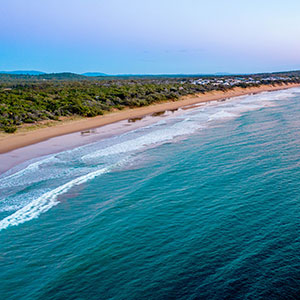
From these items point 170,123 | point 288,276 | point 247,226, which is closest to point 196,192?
point 247,226

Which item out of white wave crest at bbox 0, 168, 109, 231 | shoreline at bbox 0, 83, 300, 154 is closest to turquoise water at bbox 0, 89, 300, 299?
white wave crest at bbox 0, 168, 109, 231

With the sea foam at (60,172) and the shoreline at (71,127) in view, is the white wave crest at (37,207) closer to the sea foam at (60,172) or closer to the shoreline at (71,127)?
the sea foam at (60,172)

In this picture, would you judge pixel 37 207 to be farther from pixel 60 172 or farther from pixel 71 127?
pixel 71 127

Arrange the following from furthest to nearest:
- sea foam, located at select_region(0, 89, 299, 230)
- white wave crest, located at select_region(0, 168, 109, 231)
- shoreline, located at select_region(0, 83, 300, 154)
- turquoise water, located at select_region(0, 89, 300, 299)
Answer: shoreline, located at select_region(0, 83, 300, 154)
sea foam, located at select_region(0, 89, 299, 230)
white wave crest, located at select_region(0, 168, 109, 231)
turquoise water, located at select_region(0, 89, 300, 299)

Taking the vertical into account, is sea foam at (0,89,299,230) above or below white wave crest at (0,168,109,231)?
above

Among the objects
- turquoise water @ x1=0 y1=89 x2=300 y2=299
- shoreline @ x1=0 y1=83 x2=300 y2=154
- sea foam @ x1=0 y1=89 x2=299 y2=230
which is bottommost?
turquoise water @ x1=0 y1=89 x2=300 y2=299

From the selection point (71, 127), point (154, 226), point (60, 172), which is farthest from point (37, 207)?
point (71, 127)

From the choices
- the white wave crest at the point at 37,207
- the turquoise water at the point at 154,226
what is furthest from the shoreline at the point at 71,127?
the white wave crest at the point at 37,207

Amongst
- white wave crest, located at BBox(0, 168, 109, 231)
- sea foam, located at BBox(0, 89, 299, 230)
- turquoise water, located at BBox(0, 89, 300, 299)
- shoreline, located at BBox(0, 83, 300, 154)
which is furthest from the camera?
shoreline, located at BBox(0, 83, 300, 154)

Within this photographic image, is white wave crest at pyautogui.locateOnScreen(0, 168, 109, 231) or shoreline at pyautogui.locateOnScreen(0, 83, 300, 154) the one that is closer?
white wave crest at pyautogui.locateOnScreen(0, 168, 109, 231)

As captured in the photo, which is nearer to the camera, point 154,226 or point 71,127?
point 154,226

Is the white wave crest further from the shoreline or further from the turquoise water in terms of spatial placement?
the shoreline
